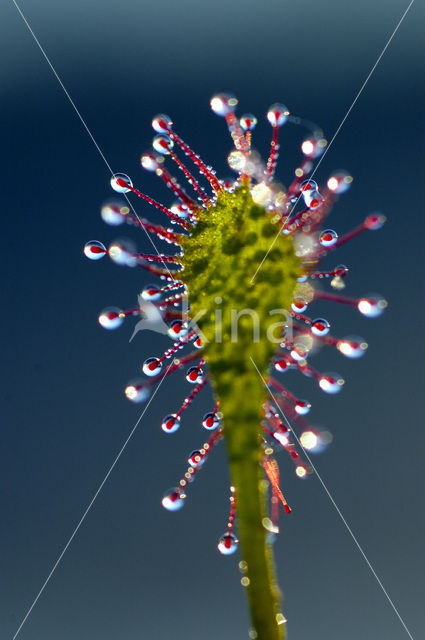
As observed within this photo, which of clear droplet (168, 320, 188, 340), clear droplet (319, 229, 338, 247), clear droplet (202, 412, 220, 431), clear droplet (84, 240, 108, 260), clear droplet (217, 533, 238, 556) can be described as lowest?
clear droplet (217, 533, 238, 556)

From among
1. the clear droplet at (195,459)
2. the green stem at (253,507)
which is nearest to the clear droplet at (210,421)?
the clear droplet at (195,459)

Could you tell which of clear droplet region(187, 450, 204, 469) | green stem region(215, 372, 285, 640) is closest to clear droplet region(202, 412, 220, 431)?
clear droplet region(187, 450, 204, 469)

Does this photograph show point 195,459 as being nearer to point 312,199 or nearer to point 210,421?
point 210,421

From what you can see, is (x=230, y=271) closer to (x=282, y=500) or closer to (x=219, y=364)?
(x=219, y=364)

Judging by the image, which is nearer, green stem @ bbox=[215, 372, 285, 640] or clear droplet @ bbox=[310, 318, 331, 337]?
green stem @ bbox=[215, 372, 285, 640]

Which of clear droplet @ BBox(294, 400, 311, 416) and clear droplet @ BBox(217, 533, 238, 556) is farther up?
clear droplet @ BBox(294, 400, 311, 416)

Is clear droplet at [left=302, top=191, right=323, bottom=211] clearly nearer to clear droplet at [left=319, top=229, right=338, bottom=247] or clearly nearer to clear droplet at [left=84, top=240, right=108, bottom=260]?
clear droplet at [left=319, top=229, right=338, bottom=247]

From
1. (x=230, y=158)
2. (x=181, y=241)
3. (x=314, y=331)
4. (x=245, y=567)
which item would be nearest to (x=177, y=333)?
(x=181, y=241)
